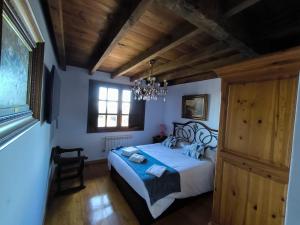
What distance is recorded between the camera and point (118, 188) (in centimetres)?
283

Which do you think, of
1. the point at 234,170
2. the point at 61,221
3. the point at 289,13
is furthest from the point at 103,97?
the point at 289,13

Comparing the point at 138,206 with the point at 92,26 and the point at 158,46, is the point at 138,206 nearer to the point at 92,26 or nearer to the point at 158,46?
the point at 158,46

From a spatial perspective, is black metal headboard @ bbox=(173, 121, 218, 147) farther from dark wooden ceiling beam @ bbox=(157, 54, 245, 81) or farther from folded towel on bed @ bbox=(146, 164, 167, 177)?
folded towel on bed @ bbox=(146, 164, 167, 177)

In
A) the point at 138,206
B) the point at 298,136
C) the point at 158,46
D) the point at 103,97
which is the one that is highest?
the point at 158,46

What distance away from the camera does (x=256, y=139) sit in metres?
1.58

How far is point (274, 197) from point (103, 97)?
3.74 meters

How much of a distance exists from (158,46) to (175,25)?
0.44m

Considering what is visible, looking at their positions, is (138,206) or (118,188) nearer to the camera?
(138,206)

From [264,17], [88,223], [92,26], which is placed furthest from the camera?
[88,223]

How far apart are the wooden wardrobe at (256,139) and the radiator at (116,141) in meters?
2.82

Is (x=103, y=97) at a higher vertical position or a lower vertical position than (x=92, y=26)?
lower

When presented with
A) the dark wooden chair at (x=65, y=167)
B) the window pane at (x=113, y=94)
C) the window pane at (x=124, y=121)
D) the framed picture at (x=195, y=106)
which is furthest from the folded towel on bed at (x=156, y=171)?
the window pane at (x=113, y=94)

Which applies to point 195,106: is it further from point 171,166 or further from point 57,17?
point 57,17

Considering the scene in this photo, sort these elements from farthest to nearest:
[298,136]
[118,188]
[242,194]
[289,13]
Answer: [118,188], [242,194], [289,13], [298,136]
